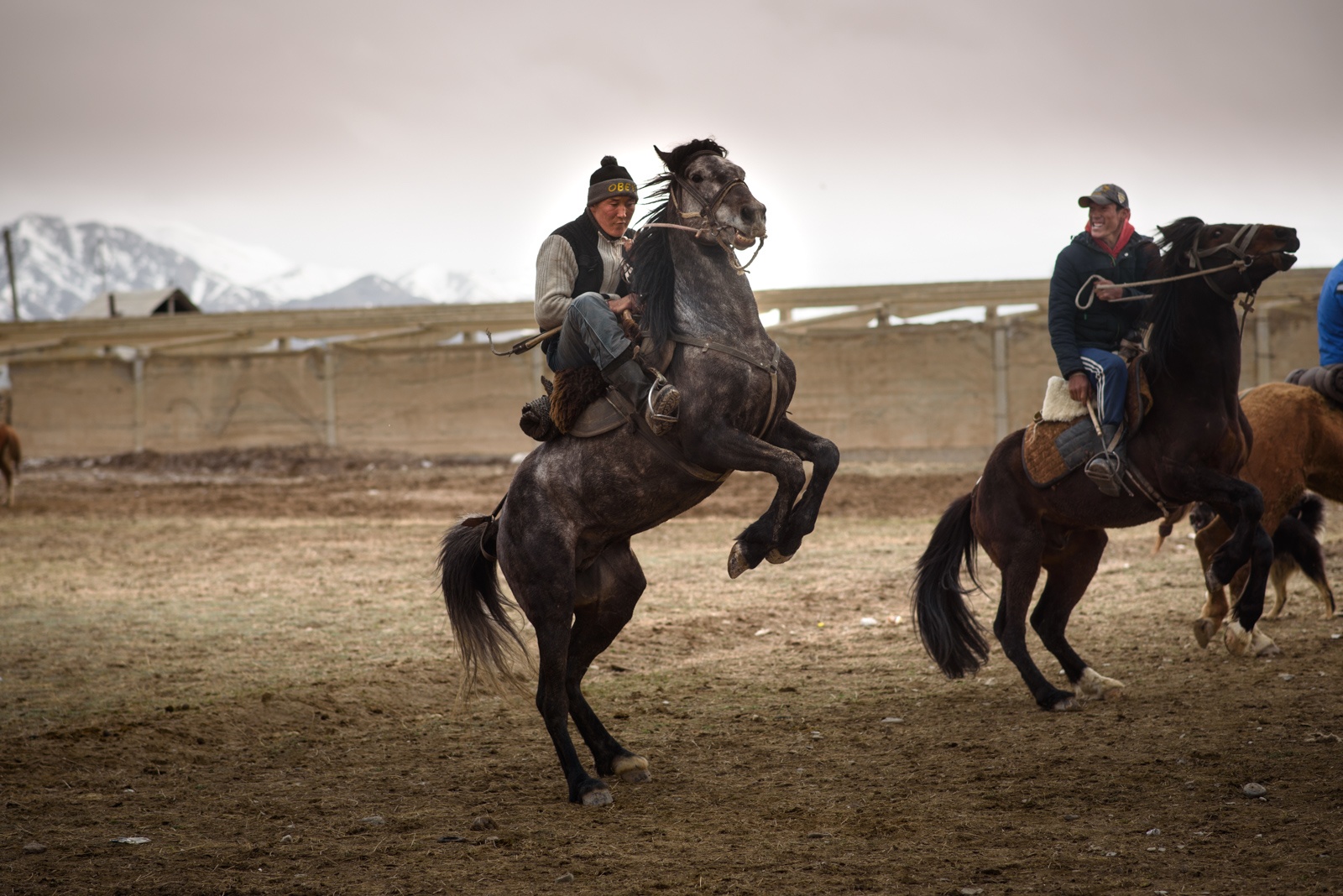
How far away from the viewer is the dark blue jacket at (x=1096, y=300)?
624 cm

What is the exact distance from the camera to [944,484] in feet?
59.1

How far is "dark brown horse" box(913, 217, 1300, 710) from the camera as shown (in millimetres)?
5758

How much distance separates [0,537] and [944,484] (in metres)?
13.3

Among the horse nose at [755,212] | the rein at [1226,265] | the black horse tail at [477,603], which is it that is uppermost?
the horse nose at [755,212]

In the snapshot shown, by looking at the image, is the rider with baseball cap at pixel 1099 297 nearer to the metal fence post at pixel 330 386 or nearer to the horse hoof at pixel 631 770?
the horse hoof at pixel 631 770

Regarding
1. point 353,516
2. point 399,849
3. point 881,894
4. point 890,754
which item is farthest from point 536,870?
point 353,516

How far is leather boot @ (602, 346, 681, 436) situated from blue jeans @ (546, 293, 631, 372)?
56 mm

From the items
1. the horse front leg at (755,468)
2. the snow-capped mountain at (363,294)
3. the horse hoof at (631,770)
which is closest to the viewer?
the horse front leg at (755,468)

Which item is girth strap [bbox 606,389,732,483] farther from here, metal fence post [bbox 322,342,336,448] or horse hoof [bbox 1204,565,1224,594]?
metal fence post [bbox 322,342,336,448]

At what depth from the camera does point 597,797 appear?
16.3 ft

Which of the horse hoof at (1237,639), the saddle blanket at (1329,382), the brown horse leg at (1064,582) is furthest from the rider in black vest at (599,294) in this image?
the saddle blanket at (1329,382)

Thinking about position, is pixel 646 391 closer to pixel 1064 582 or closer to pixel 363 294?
pixel 1064 582

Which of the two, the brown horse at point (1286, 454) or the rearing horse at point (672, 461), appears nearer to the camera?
the rearing horse at point (672, 461)

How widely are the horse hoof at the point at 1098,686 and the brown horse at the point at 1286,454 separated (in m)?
0.89
